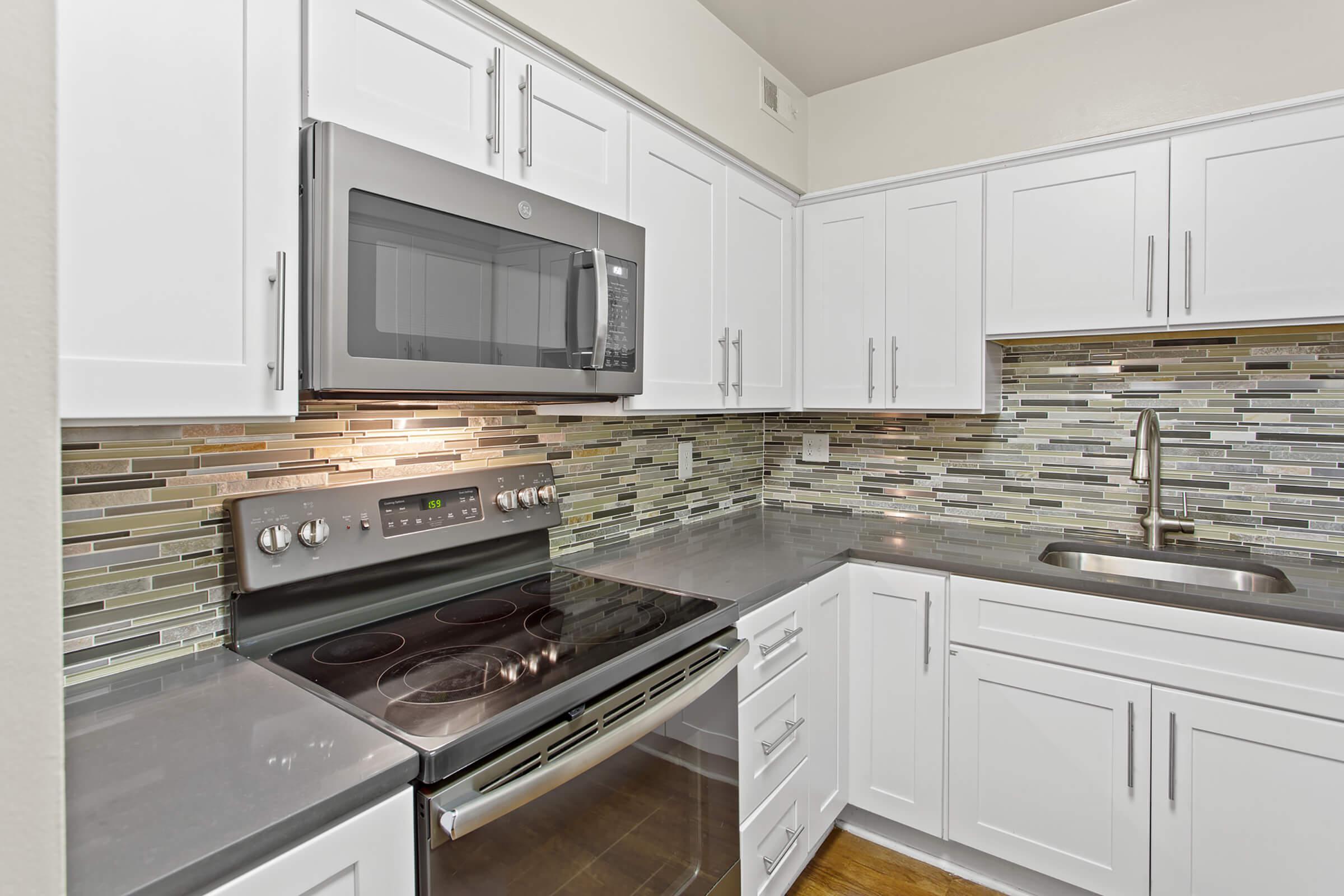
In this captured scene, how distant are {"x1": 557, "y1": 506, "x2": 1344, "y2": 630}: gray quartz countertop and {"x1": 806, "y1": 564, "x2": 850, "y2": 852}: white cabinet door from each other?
0.32 feet

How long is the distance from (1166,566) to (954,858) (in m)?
1.08

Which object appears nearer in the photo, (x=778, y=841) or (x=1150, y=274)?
(x=778, y=841)

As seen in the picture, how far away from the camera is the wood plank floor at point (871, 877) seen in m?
1.88

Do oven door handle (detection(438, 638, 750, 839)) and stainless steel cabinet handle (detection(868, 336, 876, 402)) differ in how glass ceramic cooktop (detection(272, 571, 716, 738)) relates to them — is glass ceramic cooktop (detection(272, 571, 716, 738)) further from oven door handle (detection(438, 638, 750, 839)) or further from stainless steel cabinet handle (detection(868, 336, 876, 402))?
stainless steel cabinet handle (detection(868, 336, 876, 402))

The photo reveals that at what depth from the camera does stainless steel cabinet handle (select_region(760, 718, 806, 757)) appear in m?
1.65

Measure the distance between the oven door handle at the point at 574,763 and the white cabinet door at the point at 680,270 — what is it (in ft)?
2.35

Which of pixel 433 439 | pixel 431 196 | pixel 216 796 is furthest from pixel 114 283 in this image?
pixel 433 439

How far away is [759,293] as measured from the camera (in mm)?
2275

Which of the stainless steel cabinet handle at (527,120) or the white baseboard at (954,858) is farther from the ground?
the stainless steel cabinet handle at (527,120)

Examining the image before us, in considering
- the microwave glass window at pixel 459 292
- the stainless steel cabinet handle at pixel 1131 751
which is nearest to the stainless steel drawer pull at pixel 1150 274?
the stainless steel cabinet handle at pixel 1131 751

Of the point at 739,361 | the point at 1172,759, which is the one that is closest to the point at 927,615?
the point at 1172,759

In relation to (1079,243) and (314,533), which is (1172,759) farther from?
(314,533)

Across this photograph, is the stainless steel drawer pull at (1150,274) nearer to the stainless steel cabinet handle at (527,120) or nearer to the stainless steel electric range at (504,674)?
the stainless steel electric range at (504,674)

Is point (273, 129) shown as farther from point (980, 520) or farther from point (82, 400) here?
point (980, 520)
